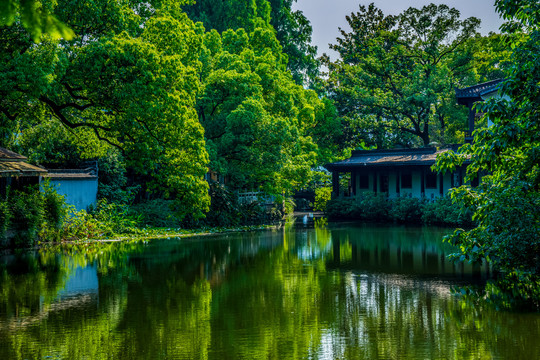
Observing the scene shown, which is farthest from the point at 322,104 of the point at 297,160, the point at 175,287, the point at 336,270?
the point at 175,287

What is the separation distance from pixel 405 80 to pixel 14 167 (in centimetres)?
3320

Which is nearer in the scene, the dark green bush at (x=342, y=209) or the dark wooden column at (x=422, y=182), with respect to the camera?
the dark wooden column at (x=422, y=182)

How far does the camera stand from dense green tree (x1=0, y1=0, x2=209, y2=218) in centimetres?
1781

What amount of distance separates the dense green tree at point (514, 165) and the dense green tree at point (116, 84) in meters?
10.4

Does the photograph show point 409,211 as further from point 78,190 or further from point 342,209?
point 78,190

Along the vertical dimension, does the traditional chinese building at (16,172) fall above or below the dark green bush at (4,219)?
above

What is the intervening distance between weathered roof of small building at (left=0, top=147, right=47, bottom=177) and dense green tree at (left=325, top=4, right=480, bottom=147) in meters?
30.0

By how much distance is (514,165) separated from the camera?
44.3 ft

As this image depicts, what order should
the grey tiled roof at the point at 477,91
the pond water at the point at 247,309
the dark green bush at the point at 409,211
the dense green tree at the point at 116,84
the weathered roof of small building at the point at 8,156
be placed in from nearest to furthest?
the pond water at the point at 247,309, the dense green tree at the point at 116,84, the weathered roof of small building at the point at 8,156, the grey tiled roof at the point at 477,91, the dark green bush at the point at 409,211

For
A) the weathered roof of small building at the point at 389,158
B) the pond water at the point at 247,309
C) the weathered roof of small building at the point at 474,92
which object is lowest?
the pond water at the point at 247,309

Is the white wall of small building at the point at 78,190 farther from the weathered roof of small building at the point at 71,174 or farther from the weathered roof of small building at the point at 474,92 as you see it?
the weathered roof of small building at the point at 474,92

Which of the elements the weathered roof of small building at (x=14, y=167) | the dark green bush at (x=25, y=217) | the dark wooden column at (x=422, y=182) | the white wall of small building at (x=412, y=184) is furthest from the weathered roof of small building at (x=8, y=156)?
the dark wooden column at (x=422, y=182)

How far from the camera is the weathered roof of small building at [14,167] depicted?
20312 mm

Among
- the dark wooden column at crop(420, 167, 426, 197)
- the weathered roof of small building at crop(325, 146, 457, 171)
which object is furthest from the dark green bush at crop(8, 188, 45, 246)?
the dark wooden column at crop(420, 167, 426, 197)
